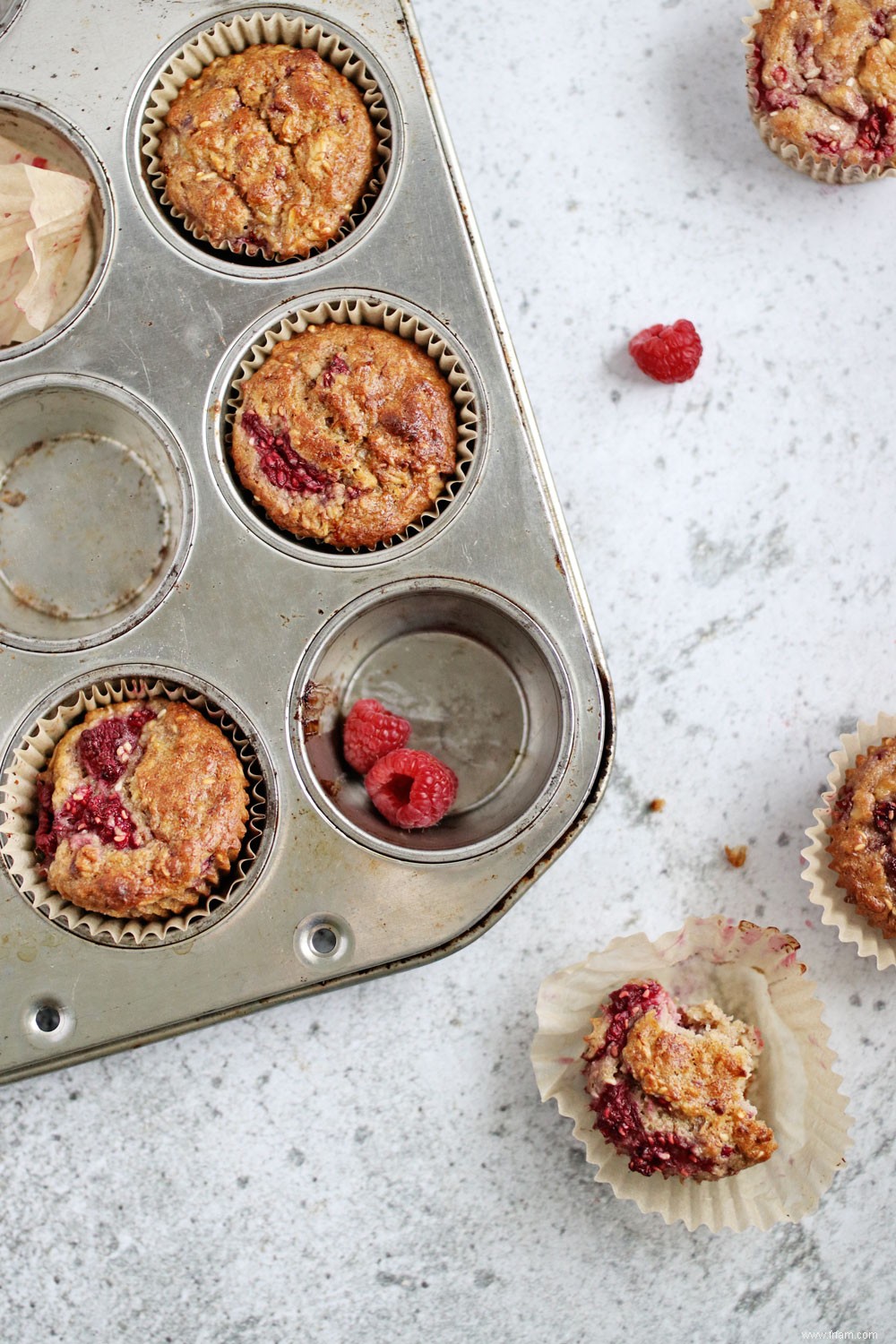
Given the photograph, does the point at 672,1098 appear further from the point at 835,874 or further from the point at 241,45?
the point at 241,45

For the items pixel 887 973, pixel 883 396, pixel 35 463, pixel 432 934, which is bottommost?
pixel 887 973

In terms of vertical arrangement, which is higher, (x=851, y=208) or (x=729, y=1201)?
(x=851, y=208)

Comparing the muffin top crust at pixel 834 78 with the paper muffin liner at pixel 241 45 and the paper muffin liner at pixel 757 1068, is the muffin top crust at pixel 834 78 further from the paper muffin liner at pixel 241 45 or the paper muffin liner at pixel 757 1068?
the paper muffin liner at pixel 757 1068

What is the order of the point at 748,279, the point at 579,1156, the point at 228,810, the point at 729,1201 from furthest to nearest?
the point at 748,279 < the point at 579,1156 < the point at 729,1201 < the point at 228,810

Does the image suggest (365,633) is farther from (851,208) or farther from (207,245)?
(851,208)

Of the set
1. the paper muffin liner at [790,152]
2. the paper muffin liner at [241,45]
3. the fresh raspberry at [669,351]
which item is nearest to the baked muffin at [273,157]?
the paper muffin liner at [241,45]

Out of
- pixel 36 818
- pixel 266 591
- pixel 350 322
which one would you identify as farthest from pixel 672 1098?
pixel 350 322

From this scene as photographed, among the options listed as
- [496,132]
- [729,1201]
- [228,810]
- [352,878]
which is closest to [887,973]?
[729,1201]
